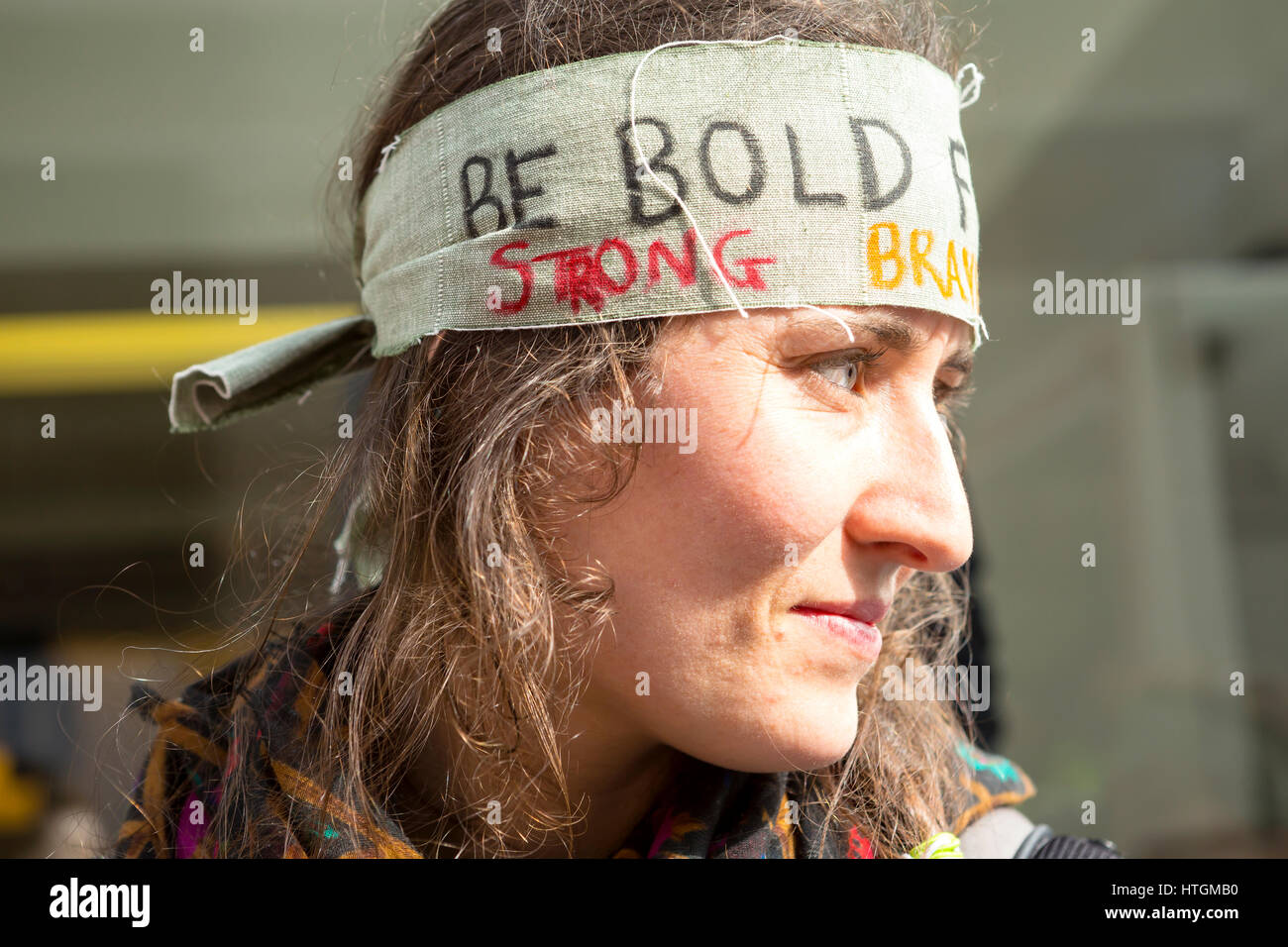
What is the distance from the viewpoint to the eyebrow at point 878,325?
4.13 ft

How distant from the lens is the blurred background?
3.53 m

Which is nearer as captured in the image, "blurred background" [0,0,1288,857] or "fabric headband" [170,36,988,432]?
"fabric headband" [170,36,988,432]

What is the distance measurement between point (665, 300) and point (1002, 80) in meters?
2.94

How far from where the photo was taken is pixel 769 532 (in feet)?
3.95

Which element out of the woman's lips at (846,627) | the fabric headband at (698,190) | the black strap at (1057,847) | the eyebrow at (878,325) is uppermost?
the fabric headband at (698,190)
